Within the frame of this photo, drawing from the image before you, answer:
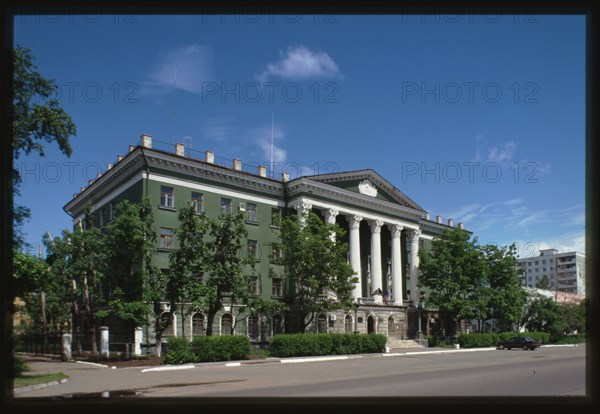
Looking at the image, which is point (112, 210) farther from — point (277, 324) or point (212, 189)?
point (277, 324)

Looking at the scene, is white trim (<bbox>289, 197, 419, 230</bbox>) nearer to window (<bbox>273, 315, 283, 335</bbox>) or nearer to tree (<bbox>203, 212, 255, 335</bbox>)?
window (<bbox>273, 315, 283, 335</bbox>)

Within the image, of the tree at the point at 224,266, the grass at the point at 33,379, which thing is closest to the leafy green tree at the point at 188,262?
the tree at the point at 224,266

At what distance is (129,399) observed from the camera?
574 inches

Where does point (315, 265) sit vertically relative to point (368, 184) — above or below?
below

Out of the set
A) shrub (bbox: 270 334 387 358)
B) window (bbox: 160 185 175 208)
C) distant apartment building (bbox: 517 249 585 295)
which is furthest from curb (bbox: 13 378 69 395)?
distant apartment building (bbox: 517 249 585 295)

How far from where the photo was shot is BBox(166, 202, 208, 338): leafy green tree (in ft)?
114

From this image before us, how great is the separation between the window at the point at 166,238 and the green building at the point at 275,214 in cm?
7

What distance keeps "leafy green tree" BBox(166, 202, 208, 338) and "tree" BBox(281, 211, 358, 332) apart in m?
8.31

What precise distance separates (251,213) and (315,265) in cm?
788

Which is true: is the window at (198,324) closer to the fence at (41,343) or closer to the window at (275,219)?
the window at (275,219)

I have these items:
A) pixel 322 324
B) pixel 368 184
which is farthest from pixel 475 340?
pixel 368 184

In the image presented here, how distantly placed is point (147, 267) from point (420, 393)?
23.6 m

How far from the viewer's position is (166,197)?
4059 cm
